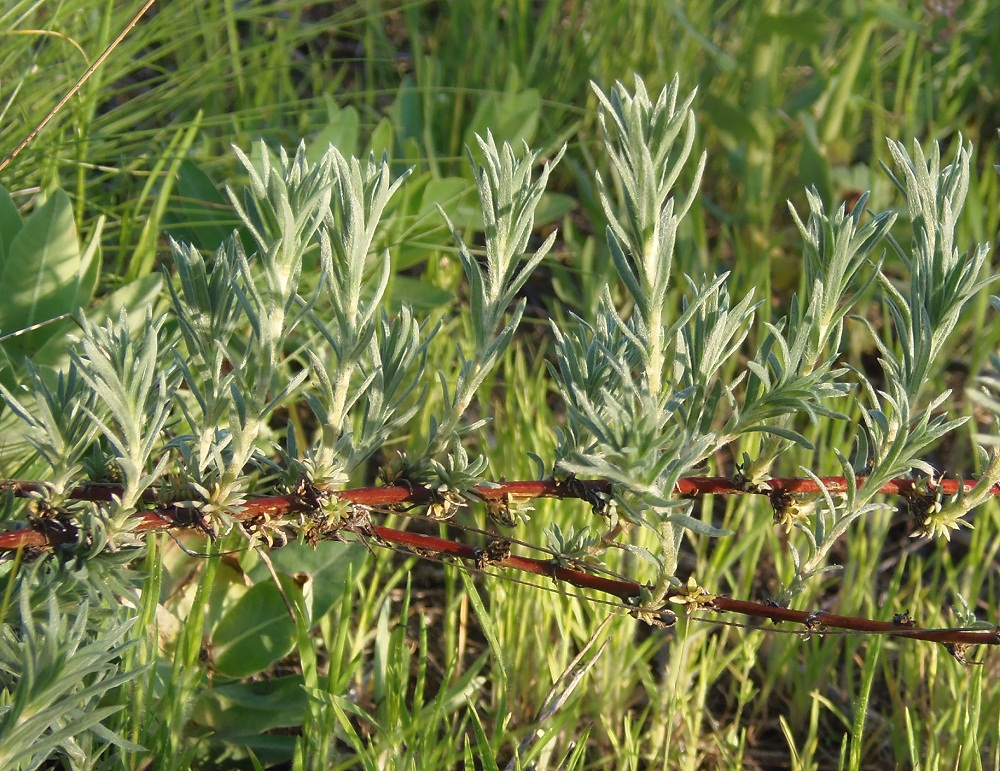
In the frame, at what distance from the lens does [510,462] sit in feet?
4.88

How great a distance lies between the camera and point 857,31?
195 centimetres

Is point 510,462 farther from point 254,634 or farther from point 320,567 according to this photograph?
point 254,634

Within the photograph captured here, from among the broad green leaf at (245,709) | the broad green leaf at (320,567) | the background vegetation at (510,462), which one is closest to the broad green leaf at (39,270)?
the background vegetation at (510,462)

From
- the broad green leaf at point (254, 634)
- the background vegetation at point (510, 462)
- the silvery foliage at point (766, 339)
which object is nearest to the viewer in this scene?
the silvery foliage at point (766, 339)

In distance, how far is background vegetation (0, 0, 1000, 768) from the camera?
107 centimetres

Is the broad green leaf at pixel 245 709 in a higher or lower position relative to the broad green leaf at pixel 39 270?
lower

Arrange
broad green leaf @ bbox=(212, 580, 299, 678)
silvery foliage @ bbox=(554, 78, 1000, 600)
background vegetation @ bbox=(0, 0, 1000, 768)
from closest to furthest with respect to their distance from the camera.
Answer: silvery foliage @ bbox=(554, 78, 1000, 600), background vegetation @ bbox=(0, 0, 1000, 768), broad green leaf @ bbox=(212, 580, 299, 678)

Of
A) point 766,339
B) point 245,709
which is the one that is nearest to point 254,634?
point 245,709

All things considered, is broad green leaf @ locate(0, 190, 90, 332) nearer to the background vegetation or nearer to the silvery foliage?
the background vegetation

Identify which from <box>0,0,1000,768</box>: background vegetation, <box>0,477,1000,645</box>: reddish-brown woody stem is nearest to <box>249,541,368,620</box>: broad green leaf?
<box>0,0,1000,768</box>: background vegetation

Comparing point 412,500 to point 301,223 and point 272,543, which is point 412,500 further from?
point 301,223

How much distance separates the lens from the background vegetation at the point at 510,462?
1067mm

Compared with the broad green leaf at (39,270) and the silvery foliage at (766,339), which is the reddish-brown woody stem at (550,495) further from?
the broad green leaf at (39,270)

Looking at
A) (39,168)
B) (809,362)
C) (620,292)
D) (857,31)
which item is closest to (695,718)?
(809,362)
